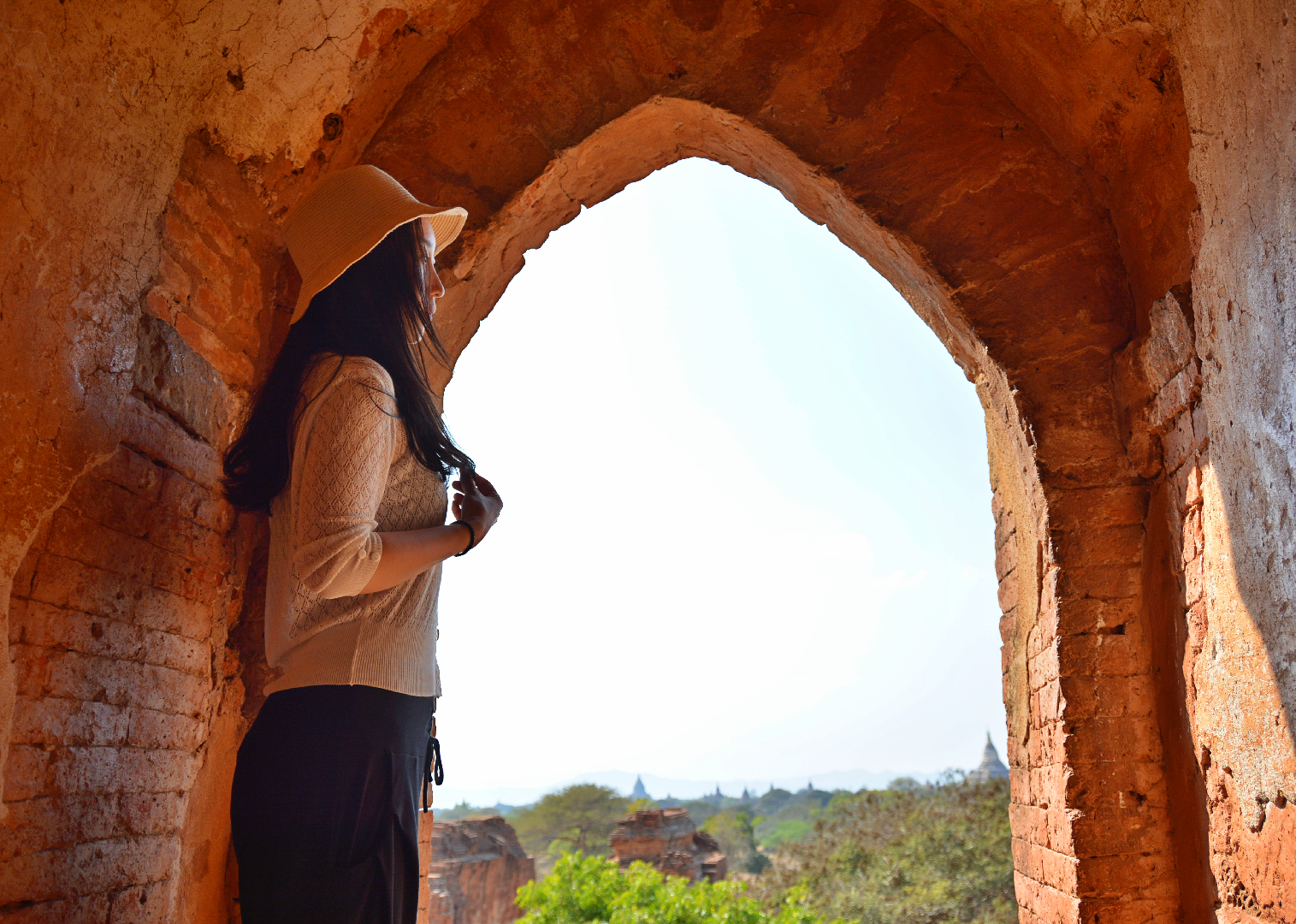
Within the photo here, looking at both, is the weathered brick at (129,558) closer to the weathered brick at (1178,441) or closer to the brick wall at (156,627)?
the brick wall at (156,627)

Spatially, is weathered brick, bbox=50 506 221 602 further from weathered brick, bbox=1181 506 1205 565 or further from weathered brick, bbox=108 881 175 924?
weathered brick, bbox=1181 506 1205 565

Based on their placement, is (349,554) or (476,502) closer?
(349,554)

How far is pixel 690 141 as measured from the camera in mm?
3105

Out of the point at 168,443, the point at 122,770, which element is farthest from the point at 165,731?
the point at 168,443

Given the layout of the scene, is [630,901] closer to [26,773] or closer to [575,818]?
[26,773]

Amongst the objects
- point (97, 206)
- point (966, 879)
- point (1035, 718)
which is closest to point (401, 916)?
point (97, 206)

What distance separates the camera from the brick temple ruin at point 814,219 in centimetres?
161

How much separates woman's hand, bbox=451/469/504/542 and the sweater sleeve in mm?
214

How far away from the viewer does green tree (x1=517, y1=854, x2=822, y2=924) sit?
257 inches

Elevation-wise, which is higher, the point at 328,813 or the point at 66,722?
the point at 66,722

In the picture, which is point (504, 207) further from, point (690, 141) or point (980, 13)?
point (980, 13)

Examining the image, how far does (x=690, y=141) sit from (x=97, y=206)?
1.97m

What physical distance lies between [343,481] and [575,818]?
2524 cm

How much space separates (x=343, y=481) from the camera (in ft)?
4.41
